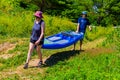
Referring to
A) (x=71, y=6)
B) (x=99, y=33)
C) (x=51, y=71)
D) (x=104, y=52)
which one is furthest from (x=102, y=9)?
(x=51, y=71)

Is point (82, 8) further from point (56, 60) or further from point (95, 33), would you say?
point (56, 60)

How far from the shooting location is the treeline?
32.3 m

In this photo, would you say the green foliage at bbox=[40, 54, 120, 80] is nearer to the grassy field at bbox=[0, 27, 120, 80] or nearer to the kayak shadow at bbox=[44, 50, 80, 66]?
the grassy field at bbox=[0, 27, 120, 80]

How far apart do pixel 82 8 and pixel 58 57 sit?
1997 cm

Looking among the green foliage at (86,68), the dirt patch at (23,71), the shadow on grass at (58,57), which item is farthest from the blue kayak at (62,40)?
the dirt patch at (23,71)

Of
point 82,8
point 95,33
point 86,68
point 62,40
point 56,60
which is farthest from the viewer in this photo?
point 82,8

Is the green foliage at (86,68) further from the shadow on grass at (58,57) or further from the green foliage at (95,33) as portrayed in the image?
the green foliage at (95,33)

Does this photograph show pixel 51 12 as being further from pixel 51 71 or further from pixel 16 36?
pixel 51 71

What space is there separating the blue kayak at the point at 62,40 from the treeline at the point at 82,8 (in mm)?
18094

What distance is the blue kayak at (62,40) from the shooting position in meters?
12.6

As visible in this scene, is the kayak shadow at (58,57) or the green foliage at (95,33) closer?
the kayak shadow at (58,57)

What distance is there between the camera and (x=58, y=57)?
42.7ft

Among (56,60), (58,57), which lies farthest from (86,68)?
(58,57)

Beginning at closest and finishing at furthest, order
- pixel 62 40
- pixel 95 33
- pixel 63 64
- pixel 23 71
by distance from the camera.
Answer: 1. pixel 23 71
2. pixel 63 64
3. pixel 62 40
4. pixel 95 33
